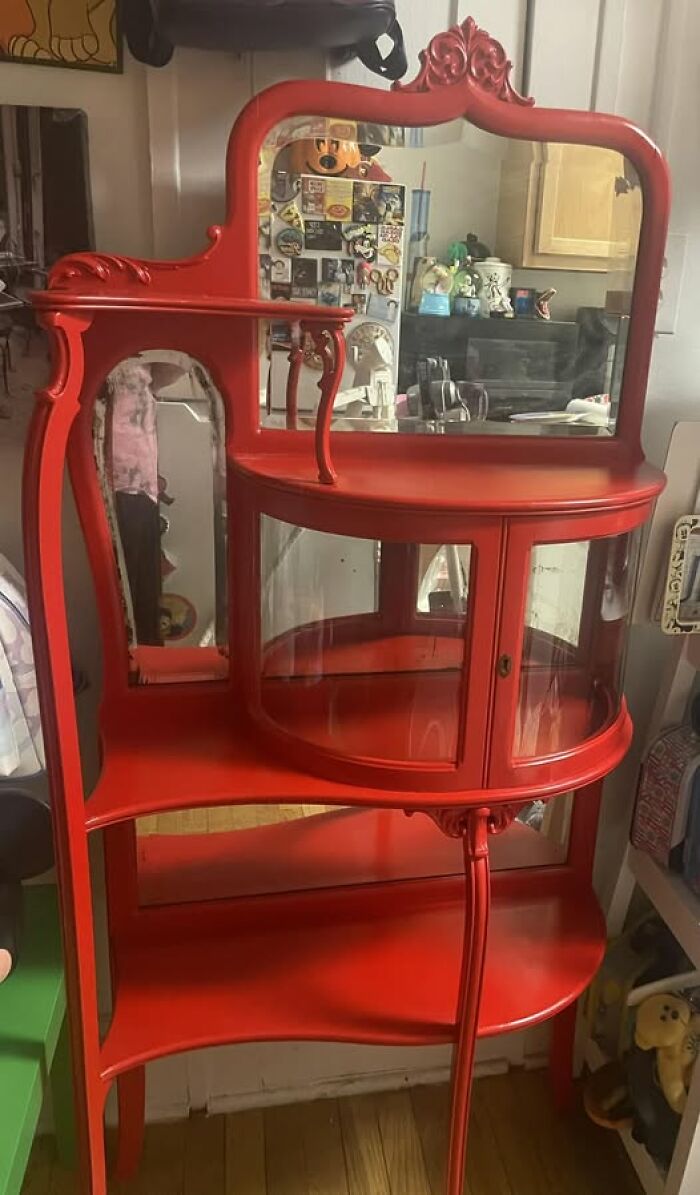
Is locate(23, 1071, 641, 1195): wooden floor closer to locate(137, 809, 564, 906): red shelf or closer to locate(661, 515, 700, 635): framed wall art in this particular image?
locate(137, 809, 564, 906): red shelf

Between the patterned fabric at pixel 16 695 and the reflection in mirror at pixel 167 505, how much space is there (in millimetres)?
133

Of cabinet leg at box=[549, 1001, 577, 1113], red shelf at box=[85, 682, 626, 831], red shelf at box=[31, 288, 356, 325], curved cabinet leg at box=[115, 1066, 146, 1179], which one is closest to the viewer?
red shelf at box=[31, 288, 356, 325]

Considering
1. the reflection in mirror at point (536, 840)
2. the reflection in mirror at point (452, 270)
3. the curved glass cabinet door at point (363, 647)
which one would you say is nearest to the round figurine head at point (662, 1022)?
the reflection in mirror at point (536, 840)

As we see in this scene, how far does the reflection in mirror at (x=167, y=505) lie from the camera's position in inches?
46.5

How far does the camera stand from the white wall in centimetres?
113

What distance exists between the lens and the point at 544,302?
3.99ft

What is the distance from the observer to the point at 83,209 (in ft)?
3.74

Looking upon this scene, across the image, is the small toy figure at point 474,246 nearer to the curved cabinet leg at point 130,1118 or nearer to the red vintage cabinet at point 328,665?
the red vintage cabinet at point 328,665

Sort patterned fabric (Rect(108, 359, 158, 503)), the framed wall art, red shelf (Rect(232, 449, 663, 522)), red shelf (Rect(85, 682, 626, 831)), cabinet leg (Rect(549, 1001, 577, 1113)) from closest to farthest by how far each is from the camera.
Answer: red shelf (Rect(232, 449, 663, 522)), red shelf (Rect(85, 682, 626, 831)), patterned fabric (Rect(108, 359, 158, 503)), the framed wall art, cabinet leg (Rect(549, 1001, 577, 1113))

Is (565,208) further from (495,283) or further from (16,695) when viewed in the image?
(16,695)

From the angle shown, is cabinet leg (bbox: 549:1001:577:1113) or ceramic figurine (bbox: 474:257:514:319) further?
cabinet leg (bbox: 549:1001:577:1113)

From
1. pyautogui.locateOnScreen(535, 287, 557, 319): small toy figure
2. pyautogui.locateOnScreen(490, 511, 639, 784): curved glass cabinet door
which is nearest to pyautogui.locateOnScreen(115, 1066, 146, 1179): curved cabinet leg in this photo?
pyautogui.locateOnScreen(490, 511, 639, 784): curved glass cabinet door

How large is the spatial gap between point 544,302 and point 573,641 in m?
0.44

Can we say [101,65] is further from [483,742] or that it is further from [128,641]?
[483,742]
